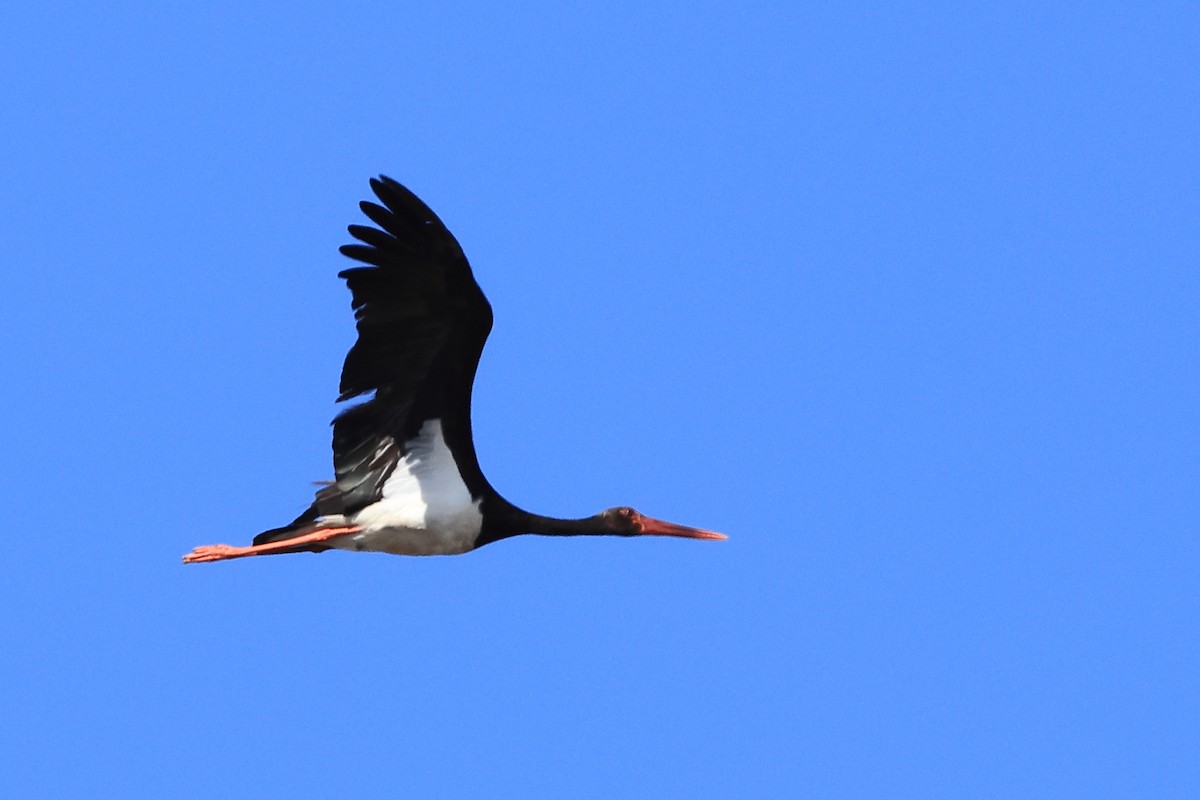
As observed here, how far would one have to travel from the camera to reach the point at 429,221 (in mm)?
21047

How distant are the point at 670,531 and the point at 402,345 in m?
3.73

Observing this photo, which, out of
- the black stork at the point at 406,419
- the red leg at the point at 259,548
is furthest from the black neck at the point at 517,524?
the red leg at the point at 259,548

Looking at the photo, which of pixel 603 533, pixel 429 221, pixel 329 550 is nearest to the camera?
pixel 429 221

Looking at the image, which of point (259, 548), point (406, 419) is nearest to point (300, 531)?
point (259, 548)

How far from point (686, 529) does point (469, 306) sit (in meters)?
3.90

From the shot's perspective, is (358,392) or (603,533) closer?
(358,392)

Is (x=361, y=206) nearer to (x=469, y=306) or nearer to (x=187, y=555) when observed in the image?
(x=469, y=306)

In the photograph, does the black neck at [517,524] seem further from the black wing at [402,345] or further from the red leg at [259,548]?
the red leg at [259,548]

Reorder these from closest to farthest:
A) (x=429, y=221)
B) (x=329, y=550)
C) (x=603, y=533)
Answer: (x=429, y=221) < (x=329, y=550) < (x=603, y=533)

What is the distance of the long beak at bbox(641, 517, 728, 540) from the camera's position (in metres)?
24.0

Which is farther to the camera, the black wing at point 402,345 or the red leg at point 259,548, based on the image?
the red leg at point 259,548

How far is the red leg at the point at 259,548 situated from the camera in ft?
72.5

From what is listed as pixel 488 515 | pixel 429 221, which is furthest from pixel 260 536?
pixel 429 221

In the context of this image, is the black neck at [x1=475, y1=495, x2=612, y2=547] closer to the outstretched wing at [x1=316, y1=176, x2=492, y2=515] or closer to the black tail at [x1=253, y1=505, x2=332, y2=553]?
the outstretched wing at [x1=316, y1=176, x2=492, y2=515]
